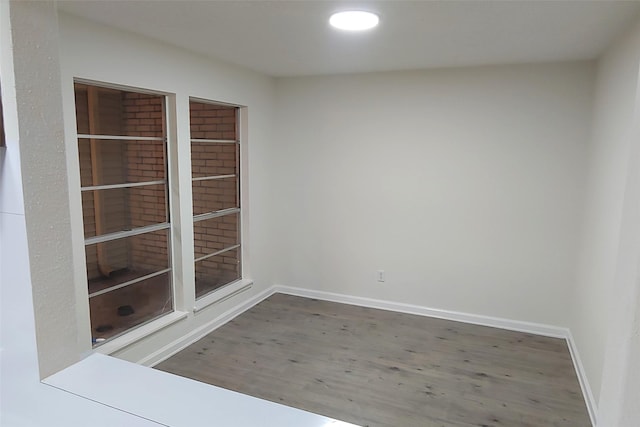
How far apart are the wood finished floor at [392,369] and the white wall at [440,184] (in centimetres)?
44

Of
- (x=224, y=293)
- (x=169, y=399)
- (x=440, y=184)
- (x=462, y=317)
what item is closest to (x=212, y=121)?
(x=224, y=293)

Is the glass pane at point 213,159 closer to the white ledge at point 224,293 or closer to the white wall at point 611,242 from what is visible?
the white ledge at point 224,293

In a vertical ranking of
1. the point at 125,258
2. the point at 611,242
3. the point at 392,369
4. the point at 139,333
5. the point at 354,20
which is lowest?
the point at 392,369

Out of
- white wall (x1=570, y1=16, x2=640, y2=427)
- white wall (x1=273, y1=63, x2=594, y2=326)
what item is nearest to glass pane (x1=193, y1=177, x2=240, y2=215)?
white wall (x1=273, y1=63, x2=594, y2=326)

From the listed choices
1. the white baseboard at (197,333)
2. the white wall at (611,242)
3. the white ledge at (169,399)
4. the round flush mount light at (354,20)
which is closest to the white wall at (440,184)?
the white wall at (611,242)

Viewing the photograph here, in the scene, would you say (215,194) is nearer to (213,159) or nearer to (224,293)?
(213,159)

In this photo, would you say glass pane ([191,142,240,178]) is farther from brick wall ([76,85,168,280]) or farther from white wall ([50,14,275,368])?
brick wall ([76,85,168,280])

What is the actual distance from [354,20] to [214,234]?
8.39 feet

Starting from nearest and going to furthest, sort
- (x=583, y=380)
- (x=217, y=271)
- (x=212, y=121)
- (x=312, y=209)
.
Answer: (x=583, y=380), (x=212, y=121), (x=217, y=271), (x=312, y=209)

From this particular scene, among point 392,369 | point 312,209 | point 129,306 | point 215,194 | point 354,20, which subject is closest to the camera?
point 354,20

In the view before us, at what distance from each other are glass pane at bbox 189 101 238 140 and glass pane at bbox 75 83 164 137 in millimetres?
368

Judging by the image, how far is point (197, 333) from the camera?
377 cm

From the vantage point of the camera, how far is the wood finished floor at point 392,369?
9.17 ft

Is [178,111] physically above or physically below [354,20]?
below
